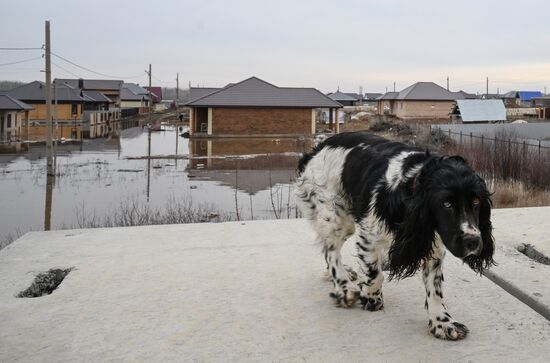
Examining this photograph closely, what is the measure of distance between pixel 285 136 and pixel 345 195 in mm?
41028

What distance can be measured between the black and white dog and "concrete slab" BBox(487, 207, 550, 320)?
3.14 ft

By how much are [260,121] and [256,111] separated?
92 cm

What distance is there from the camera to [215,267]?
5676 mm

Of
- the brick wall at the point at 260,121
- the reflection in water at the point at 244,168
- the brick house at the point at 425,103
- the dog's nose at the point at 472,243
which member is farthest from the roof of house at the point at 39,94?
the dog's nose at the point at 472,243

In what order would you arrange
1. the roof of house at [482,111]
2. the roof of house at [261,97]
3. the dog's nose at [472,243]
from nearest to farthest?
1. the dog's nose at [472,243]
2. the roof of house at [261,97]
3. the roof of house at [482,111]

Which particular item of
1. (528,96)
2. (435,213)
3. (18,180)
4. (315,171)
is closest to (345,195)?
(315,171)

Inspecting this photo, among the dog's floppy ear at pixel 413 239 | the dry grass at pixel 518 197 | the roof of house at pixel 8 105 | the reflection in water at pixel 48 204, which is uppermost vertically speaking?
the roof of house at pixel 8 105

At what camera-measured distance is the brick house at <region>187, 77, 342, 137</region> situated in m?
46.0

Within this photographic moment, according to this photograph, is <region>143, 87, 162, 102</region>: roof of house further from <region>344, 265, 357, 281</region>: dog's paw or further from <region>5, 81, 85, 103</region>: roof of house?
<region>344, 265, 357, 281</region>: dog's paw

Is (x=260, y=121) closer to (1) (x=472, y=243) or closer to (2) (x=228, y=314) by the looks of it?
(2) (x=228, y=314)

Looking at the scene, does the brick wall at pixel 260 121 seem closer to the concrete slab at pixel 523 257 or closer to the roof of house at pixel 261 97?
the roof of house at pixel 261 97

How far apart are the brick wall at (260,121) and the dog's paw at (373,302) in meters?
42.3

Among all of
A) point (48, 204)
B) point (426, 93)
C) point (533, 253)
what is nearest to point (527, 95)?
point (426, 93)

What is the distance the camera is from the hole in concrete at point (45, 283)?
16.8 feet
